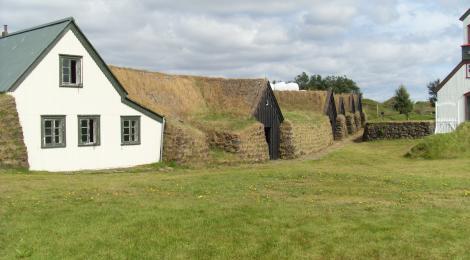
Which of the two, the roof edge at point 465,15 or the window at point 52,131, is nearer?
the window at point 52,131

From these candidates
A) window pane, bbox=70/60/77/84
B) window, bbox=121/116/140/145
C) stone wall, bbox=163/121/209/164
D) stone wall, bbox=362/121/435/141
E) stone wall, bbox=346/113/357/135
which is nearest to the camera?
window pane, bbox=70/60/77/84

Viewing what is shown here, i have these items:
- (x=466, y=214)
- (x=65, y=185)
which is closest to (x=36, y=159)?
(x=65, y=185)

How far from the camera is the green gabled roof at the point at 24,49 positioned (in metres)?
23.2

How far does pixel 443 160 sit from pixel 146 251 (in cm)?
2130

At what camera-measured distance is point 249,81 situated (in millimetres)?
36844

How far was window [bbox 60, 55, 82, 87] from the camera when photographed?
950 inches

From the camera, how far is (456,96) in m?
36.2

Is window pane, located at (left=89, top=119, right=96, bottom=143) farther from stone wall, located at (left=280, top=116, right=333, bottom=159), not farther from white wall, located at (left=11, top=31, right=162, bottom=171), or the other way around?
stone wall, located at (left=280, top=116, right=333, bottom=159)

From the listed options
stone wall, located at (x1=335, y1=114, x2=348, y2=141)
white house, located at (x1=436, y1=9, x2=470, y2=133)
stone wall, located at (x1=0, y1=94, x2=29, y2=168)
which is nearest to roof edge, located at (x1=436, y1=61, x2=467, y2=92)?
white house, located at (x1=436, y1=9, x2=470, y2=133)

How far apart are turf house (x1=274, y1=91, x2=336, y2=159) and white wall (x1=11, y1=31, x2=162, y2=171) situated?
10925mm

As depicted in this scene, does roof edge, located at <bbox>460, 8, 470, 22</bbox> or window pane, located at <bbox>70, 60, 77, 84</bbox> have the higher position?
roof edge, located at <bbox>460, 8, 470, 22</bbox>

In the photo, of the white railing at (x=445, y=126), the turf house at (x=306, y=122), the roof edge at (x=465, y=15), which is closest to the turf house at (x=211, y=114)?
the turf house at (x=306, y=122)

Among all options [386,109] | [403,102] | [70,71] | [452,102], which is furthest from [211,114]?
[386,109]

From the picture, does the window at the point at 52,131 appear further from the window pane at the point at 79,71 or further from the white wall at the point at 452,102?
the white wall at the point at 452,102
